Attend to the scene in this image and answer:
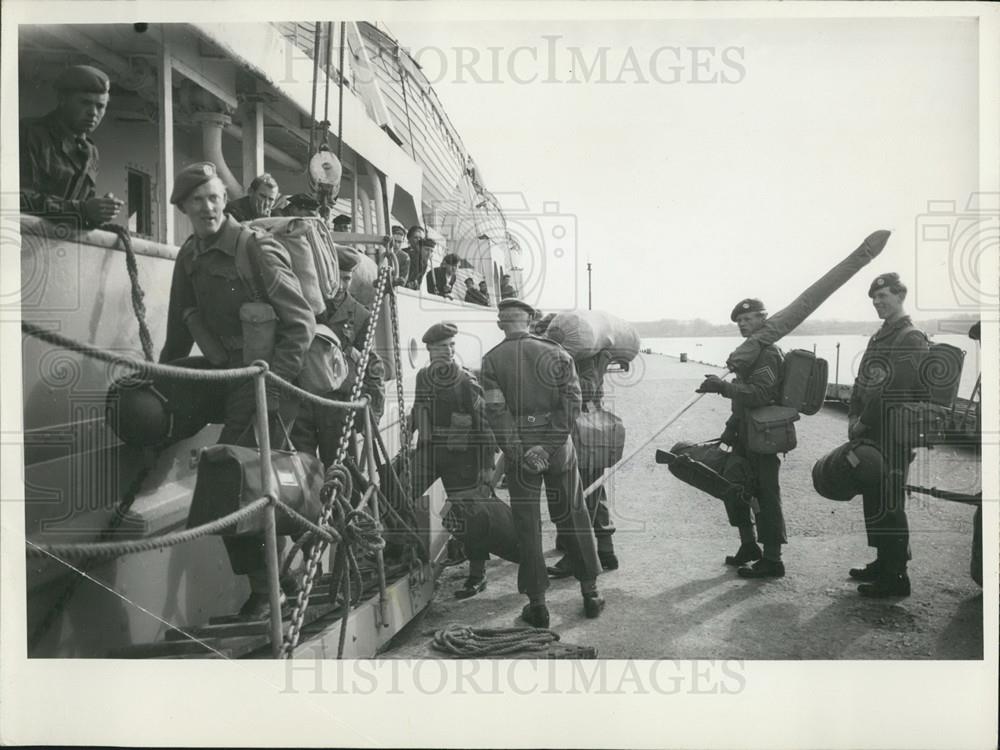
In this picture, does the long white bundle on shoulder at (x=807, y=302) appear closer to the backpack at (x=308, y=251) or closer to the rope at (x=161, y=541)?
the backpack at (x=308, y=251)

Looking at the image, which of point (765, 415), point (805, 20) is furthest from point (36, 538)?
point (805, 20)

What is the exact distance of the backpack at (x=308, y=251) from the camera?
286 cm

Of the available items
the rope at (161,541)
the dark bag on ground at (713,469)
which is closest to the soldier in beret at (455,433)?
the dark bag on ground at (713,469)

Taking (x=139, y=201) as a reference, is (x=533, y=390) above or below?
below

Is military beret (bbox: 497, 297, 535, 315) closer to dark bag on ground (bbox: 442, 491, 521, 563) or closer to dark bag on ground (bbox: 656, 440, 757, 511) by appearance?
dark bag on ground (bbox: 442, 491, 521, 563)

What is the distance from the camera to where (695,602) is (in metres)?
3.69

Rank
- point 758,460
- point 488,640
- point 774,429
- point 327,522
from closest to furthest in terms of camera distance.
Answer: point 327,522
point 488,640
point 774,429
point 758,460

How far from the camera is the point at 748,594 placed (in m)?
3.75

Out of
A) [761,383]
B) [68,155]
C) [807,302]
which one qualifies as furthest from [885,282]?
[68,155]

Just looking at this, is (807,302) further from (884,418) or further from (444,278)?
(444,278)

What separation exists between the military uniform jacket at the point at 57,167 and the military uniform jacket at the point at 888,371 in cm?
367

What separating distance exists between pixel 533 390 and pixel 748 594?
1.51m

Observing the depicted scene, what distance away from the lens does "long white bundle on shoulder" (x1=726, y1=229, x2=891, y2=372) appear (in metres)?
3.57

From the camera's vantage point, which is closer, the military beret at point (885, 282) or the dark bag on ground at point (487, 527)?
the military beret at point (885, 282)
